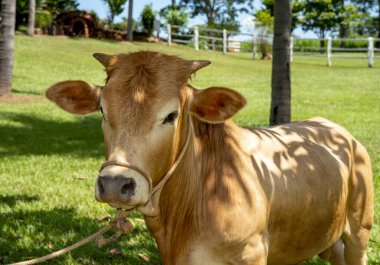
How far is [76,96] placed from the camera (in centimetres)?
337

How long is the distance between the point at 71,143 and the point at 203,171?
757cm

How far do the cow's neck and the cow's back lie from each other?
1.12 feet

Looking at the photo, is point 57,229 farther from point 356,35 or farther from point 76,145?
point 356,35

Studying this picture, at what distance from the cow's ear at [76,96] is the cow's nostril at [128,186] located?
80cm

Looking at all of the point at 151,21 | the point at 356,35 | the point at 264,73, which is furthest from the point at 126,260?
the point at 356,35

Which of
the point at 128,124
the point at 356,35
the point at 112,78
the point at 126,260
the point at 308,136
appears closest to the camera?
the point at 128,124

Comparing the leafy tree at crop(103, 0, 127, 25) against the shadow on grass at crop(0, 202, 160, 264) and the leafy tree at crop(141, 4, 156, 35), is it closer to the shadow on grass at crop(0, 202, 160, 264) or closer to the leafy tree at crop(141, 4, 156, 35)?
the leafy tree at crop(141, 4, 156, 35)

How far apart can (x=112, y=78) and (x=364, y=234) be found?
2.61 m

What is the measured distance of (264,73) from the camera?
26.9 m

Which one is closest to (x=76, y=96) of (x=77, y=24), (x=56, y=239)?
(x=56, y=239)

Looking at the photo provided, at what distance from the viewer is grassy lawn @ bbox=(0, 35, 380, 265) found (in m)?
5.52

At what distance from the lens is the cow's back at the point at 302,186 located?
3688 mm

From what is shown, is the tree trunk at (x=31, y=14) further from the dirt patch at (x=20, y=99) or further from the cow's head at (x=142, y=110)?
the cow's head at (x=142, y=110)

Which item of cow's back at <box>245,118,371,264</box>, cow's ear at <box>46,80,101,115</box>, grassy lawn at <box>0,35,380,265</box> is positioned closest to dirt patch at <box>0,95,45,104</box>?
grassy lawn at <box>0,35,380,265</box>
